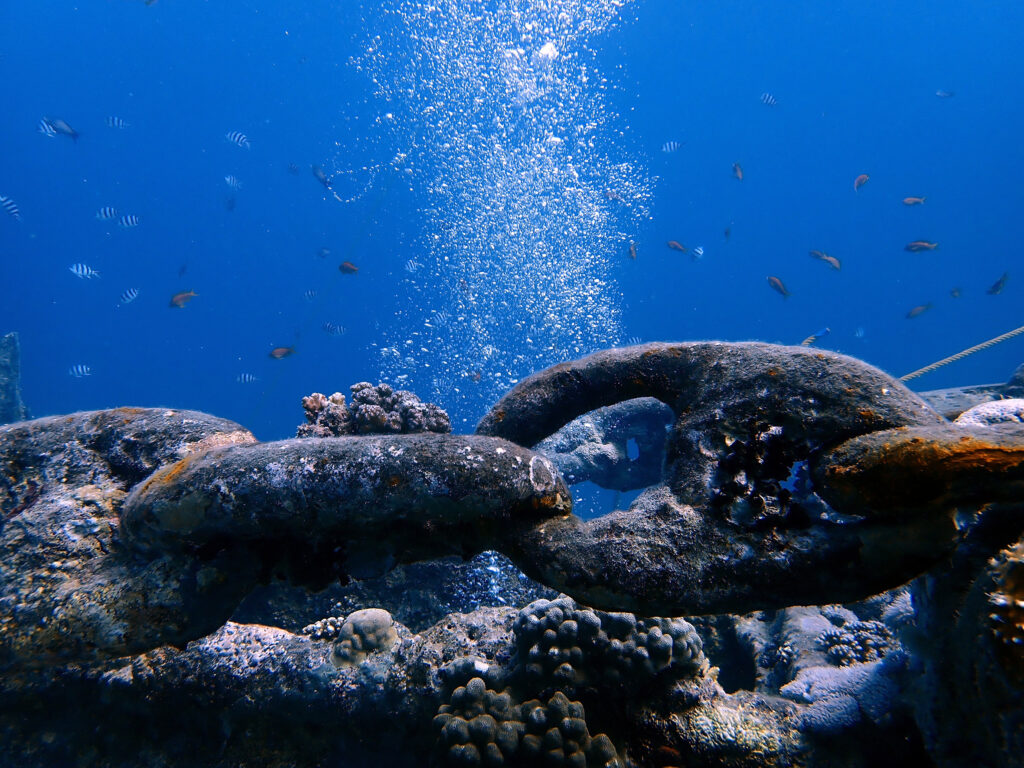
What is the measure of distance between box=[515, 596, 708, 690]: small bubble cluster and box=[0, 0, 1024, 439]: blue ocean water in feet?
94.7

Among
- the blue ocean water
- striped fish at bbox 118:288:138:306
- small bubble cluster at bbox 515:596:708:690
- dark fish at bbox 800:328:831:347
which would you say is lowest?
small bubble cluster at bbox 515:596:708:690

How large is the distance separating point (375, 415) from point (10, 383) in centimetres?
1941

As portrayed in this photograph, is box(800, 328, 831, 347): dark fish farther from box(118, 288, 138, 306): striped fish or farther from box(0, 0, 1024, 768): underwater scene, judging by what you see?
box(118, 288, 138, 306): striped fish

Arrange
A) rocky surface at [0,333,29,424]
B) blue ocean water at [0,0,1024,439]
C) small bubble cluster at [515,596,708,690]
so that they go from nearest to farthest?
small bubble cluster at [515,596,708,690] < rocky surface at [0,333,29,424] < blue ocean water at [0,0,1024,439]

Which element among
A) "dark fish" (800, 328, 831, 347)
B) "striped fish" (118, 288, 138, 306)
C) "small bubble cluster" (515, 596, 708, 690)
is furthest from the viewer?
"striped fish" (118, 288, 138, 306)

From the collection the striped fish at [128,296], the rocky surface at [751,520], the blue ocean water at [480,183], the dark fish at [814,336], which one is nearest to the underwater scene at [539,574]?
the rocky surface at [751,520]

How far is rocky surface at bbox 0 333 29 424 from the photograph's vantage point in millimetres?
15125

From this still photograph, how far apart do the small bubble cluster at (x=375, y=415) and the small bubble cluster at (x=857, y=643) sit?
→ 12.4 ft

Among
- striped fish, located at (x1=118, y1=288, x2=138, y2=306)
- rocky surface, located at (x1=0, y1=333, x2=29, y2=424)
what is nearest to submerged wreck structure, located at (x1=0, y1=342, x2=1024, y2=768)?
striped fish, located at (x1=118, y1=288, x2=138, y2=306)

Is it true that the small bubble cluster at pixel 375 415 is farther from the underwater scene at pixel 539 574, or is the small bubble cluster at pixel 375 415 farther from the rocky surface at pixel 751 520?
the rocky surface at pixel 751 520

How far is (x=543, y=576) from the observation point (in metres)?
2.08

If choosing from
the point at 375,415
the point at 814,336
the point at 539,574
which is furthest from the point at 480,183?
the point at 539,574

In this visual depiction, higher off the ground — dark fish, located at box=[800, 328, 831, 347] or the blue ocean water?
the blue ocean water

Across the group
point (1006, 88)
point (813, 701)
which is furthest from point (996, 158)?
point (813, 701)
